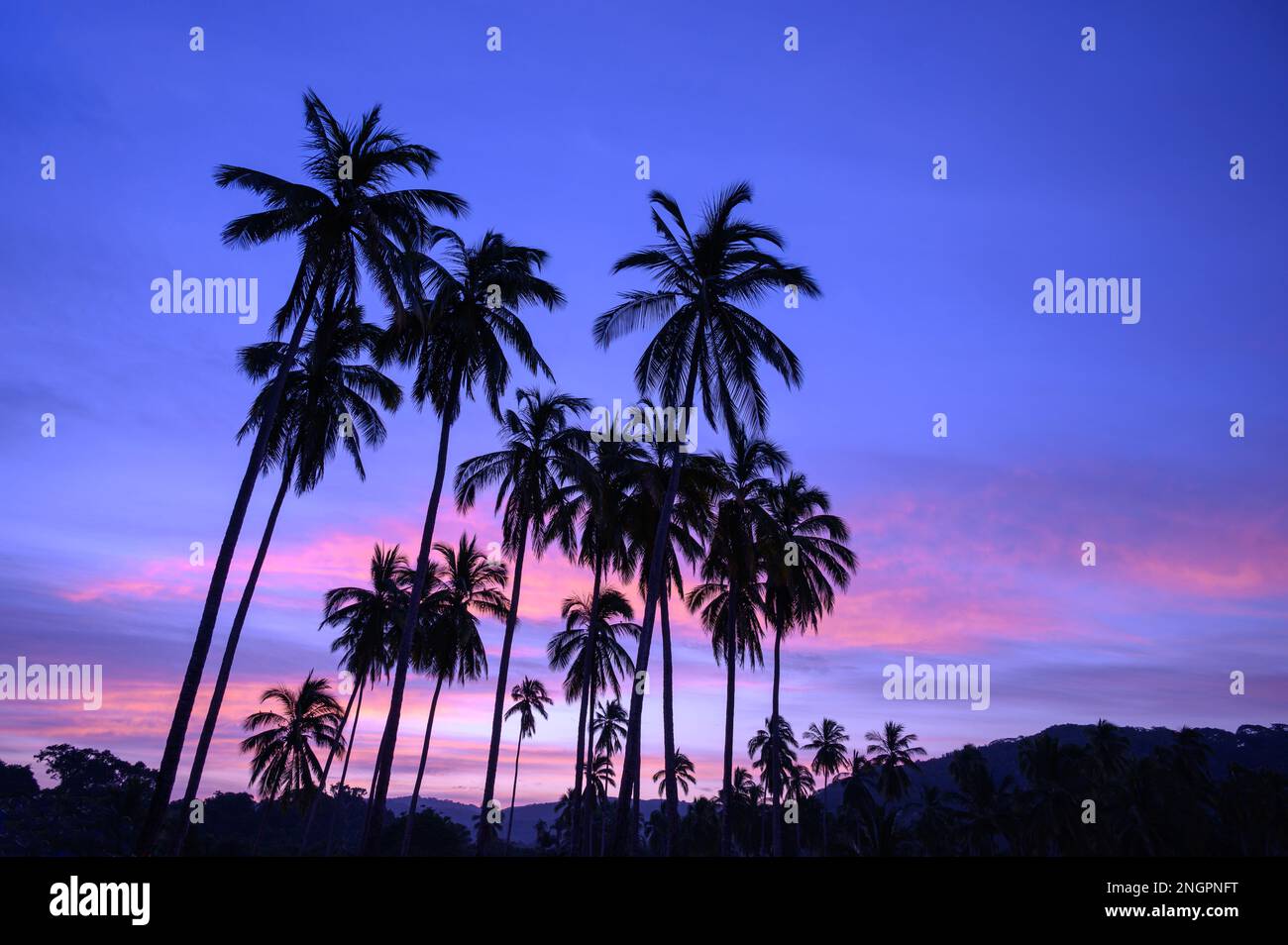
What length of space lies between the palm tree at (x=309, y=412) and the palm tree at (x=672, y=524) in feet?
35.1

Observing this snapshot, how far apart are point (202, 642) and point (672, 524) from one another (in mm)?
19497

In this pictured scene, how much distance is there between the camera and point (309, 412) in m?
29.0

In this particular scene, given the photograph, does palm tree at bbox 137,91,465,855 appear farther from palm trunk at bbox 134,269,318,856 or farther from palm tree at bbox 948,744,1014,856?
palm tree at bbox 948,744,1014,856

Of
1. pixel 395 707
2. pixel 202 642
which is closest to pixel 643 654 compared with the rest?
pixel 395 707

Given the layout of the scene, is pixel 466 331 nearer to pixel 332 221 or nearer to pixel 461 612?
pixel 332 221

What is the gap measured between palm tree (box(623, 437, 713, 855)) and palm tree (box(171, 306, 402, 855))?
10.7m

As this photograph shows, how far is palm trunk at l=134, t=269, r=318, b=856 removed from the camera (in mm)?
18547

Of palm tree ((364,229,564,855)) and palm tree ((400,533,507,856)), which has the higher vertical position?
palm tree ((364,229,564,855))

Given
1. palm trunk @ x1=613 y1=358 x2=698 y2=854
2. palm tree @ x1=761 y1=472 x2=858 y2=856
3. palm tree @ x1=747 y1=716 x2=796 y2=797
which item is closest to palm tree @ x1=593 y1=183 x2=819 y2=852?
palm trunk @ x1=613 y1=358 x2=698 y2=854

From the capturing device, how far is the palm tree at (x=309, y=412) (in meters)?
28.5

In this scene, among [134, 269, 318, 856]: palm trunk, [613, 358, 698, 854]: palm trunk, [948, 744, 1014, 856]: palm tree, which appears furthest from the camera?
[948, 744, 1014, 856]: palm tree

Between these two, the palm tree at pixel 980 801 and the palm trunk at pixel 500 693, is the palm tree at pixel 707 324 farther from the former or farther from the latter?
the palm tree at pixel 980 801

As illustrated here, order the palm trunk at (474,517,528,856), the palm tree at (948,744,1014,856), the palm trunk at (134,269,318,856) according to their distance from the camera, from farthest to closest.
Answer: the palm tree at (948,744,1014,856) < the palm trunk at (474,517,528,856) < the palm trunk at (134,269,318,856)
